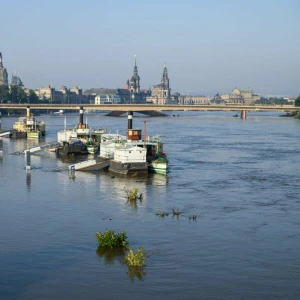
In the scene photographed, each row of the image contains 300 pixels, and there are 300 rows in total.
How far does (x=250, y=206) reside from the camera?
85.5 ft

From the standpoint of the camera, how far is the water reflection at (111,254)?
1828 cm

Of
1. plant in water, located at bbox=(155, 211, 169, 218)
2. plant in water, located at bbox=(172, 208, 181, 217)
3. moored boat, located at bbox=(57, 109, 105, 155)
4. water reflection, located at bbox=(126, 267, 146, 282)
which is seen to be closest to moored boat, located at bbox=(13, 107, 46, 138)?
moored boat, located at bbox=(57, 109, 105, 155)

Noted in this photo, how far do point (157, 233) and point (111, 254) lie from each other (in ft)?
9.46

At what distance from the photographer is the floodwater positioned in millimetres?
16266

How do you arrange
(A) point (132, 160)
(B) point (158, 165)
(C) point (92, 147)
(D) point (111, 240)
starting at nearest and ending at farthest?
(D) point (111, 240) → (A) point (132, 160) → (B) point (158, 165) → (C) point (92, 147)

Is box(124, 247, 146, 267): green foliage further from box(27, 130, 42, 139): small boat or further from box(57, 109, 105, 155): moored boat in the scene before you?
box(27, 130, 42, 139): small boat

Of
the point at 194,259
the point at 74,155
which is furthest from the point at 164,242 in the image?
the point at 74,155

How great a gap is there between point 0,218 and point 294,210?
34.1 ft

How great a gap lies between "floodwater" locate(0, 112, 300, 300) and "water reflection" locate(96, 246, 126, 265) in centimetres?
6

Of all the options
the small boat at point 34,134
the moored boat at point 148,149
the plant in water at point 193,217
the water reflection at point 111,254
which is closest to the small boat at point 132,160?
the moored boat at point 148,149

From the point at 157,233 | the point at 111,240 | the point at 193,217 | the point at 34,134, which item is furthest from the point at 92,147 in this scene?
the point at 111,240

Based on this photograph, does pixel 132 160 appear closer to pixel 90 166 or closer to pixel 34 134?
pixel 90 166

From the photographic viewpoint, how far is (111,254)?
61.6ft

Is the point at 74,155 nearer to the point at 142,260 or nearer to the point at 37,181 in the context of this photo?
the point at 37,181
